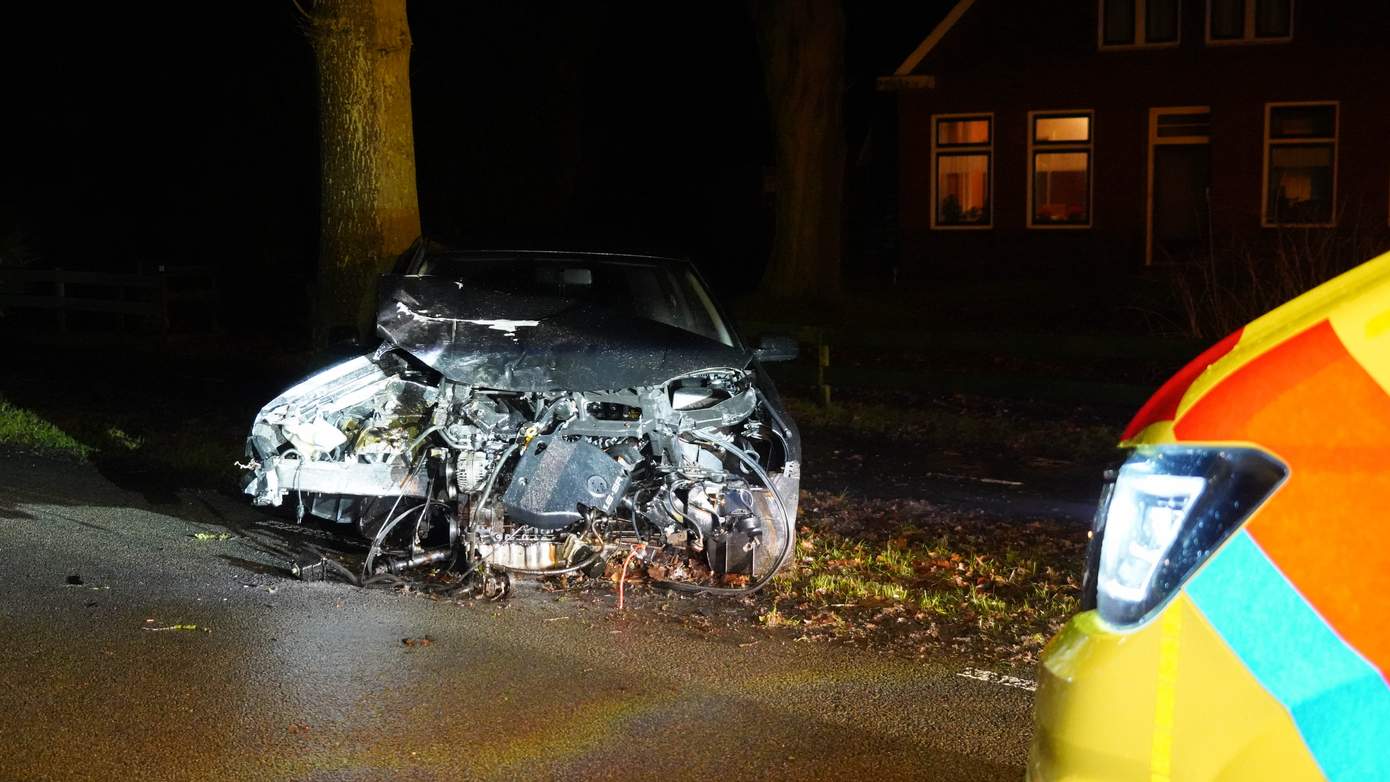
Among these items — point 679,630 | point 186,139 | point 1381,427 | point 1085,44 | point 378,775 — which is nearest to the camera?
point 1381,427

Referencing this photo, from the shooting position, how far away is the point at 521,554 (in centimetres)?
698

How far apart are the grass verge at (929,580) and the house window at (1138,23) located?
18.1 m

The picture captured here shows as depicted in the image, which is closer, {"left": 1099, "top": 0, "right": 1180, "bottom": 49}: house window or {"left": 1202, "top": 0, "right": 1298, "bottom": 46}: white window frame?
{"left": 1202, "top": 0, "right": 1298, "bottom": 46}: white window frame

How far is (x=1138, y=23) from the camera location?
25.2 metres

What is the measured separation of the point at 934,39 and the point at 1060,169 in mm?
3126

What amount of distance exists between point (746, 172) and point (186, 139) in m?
17.1

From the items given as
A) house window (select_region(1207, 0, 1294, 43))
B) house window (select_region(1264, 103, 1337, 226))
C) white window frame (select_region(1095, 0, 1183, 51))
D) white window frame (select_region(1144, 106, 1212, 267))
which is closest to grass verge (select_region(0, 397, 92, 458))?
white window frame (select_region(1144, 106, 1212, 267))

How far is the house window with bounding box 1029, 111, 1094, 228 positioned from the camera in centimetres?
2583

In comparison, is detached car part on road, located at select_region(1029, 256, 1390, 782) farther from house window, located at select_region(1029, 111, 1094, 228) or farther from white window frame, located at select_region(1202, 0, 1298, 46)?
house window, located at select_region(1029, 111, 1094, 228)

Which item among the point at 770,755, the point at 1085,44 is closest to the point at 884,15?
the point at 1085,44

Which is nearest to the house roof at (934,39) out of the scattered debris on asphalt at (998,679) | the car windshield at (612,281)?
the car windshield at (612,281)

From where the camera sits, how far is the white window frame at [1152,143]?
25.2 metres

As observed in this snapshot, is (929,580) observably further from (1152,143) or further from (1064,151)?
(1064,151)

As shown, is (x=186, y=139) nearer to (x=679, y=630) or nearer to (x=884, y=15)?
(x=884, y=15)
